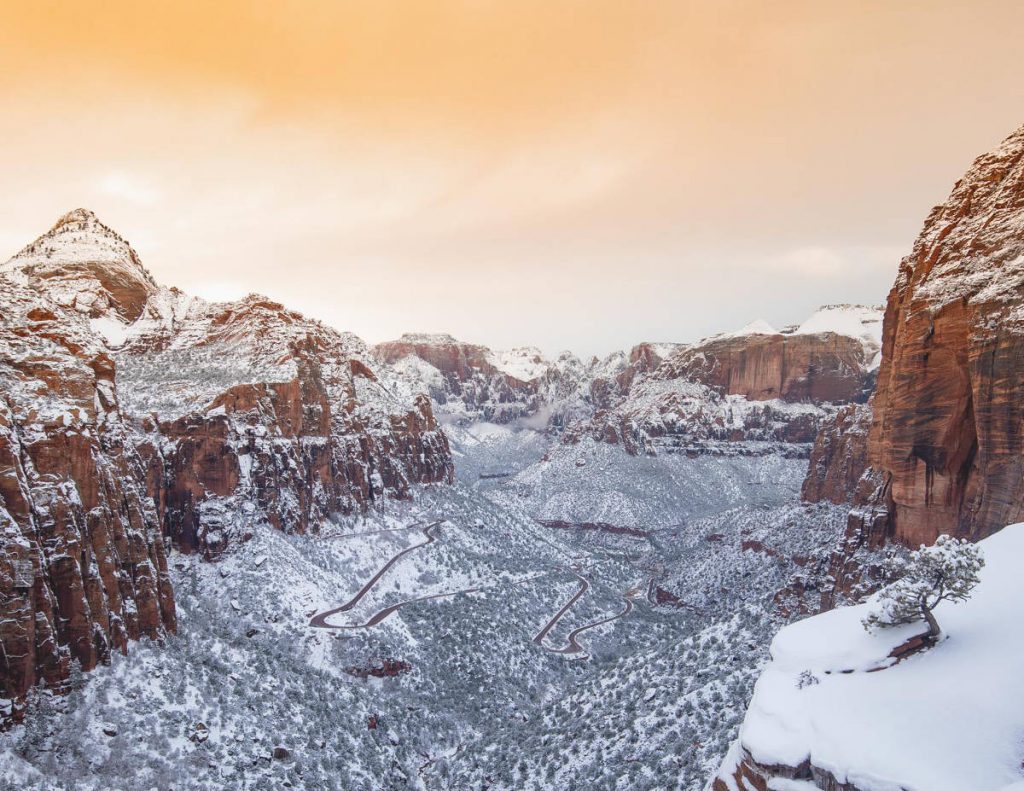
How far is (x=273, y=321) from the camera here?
291 ft

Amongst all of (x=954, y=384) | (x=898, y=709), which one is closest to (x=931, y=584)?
(x=898, y=709)

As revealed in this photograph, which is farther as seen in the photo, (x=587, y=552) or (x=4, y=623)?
(x=587, y=552)

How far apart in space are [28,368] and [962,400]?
58.4 meters

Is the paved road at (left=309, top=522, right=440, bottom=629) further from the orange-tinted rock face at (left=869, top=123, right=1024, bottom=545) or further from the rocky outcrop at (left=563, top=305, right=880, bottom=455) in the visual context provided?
the rocky outcrop at (left=563, top=305, right=880, bottom=455)

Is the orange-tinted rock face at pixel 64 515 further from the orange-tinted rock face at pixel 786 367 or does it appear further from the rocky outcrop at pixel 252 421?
the orange-tinted rock face at pixel 786 367

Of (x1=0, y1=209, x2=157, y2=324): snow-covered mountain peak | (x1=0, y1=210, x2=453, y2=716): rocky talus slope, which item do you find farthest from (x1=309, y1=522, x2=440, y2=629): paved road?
(x1=0, y1=209, x2=157, y2=324): snow-covered mountain peak

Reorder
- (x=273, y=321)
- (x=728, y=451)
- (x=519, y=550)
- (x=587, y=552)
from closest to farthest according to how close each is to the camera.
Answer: (x=273, y=321) < (x=519, y=550) < (x=587, y=552) < (x=728, y=451)

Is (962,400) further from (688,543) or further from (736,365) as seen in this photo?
(736,365)

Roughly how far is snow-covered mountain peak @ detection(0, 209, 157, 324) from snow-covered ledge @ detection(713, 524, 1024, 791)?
83640mm

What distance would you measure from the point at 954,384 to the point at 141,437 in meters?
69.8

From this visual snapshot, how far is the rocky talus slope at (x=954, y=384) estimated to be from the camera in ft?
118

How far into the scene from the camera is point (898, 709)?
20.3 m

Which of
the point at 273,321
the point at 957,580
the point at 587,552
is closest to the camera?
the point at 957,580

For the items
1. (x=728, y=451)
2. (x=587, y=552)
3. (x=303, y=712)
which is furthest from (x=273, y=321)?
(x=728, y=451)
